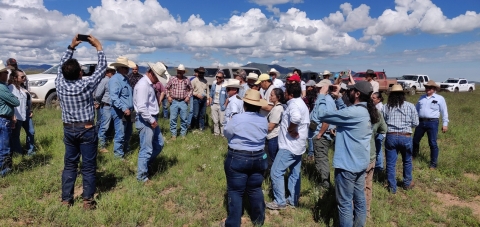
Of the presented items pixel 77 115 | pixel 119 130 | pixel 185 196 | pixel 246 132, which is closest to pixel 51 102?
pixel 119 130

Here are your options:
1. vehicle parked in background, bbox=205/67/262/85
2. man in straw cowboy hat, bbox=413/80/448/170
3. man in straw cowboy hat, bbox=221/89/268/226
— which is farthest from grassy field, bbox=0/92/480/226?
vehicle parked in background, bbox=205/67/262/85

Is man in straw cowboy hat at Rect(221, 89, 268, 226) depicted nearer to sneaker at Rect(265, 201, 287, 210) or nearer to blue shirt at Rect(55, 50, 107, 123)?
sneaker at Rect(265, 201, 287, 210)

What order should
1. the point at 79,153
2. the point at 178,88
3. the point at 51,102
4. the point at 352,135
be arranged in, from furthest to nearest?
the point at 51,102
the point at 178,88
the point at 79,153
the point at 352,135

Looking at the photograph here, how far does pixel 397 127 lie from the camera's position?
5043mm

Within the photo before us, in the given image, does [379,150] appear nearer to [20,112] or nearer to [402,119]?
[402,119]

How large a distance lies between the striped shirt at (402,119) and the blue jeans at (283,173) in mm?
1818

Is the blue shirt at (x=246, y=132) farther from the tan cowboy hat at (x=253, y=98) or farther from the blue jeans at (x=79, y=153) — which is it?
the blue jeans at (x=79, y=153)

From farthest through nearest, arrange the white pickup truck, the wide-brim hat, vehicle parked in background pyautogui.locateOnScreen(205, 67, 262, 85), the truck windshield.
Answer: the white pickup truck, the truck windshield, vehicle parked in background pyautogui.locateOnScreen(205, 67, 262, 85), the wide-brim hat

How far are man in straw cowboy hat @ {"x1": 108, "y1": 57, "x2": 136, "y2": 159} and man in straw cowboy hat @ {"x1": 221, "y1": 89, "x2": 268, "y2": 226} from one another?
3.22 m

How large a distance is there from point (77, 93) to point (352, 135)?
324cm

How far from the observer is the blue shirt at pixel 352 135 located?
3.28 m

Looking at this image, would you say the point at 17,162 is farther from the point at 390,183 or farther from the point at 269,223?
the point at 390,183

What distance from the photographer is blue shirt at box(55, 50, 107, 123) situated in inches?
150

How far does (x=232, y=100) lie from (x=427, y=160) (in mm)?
4831
